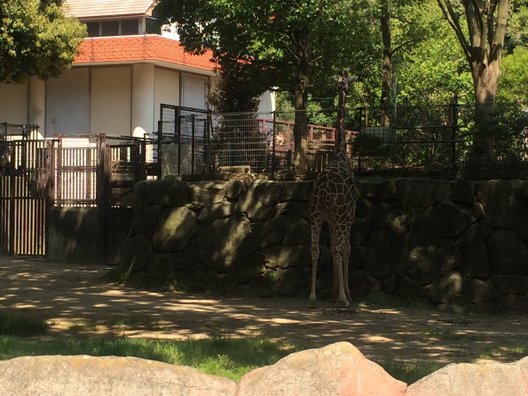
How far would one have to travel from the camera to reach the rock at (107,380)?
160 inches

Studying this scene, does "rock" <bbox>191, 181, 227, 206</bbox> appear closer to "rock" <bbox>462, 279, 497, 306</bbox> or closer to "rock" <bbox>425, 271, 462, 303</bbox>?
"rock" <bbox>425, 271, 462, 303</bbox>

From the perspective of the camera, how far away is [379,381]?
162 inches

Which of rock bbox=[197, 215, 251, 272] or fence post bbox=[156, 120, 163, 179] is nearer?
rock bbox=[197, 215, 251, 272]

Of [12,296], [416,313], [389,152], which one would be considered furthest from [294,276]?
[12,296]

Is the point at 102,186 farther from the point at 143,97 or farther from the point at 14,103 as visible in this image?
the point at 14,103

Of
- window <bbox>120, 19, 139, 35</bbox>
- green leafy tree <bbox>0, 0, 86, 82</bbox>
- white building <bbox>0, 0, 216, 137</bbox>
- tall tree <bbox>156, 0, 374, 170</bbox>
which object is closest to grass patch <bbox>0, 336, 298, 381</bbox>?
tall tree <bbox>156, 0, 374, 170</bbox>

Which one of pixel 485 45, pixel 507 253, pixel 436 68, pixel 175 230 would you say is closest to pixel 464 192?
pixel 507 253

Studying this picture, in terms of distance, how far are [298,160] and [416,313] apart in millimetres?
5363

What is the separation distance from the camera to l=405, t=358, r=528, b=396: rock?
4055mm

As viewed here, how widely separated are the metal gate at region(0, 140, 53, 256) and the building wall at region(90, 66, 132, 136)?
11.1 metres

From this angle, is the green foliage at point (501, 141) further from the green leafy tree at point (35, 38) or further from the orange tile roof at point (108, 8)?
the orange tile roof at point (108, 8)

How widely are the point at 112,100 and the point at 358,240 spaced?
20391 millimetres

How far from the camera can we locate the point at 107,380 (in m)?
4.08

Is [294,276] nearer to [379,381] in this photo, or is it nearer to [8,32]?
[379,381]
